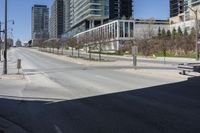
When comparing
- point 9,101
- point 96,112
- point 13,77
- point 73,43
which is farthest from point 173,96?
point 73,43

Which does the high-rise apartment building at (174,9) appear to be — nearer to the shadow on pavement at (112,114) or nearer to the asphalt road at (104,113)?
the asphalt road at (104,113)

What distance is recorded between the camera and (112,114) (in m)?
12.7

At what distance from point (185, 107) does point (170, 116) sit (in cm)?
192

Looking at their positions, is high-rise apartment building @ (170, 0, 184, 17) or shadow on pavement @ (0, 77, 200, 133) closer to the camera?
shadow on pavement @ (0, 77, 200, 133)

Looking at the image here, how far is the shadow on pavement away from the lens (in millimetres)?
10539

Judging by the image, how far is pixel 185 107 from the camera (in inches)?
540

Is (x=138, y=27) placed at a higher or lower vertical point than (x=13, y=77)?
higher

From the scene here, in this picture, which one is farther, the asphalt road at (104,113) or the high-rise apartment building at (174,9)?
the high-rise apartment building at (174,9)

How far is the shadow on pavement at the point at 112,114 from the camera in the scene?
415 inches

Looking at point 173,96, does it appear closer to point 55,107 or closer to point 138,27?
point 55,107

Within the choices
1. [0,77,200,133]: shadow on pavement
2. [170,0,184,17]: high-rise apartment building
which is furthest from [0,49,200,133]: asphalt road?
[170,0,184,17]: high-rise apartment building

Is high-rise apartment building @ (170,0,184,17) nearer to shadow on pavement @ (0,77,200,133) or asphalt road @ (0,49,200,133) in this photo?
asphalt road @ (0,49,200,133)

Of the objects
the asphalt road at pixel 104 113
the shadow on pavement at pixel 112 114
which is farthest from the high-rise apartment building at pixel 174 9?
the shadow on pavement at pixel 112 114

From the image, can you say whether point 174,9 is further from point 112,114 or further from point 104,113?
point 112,114
